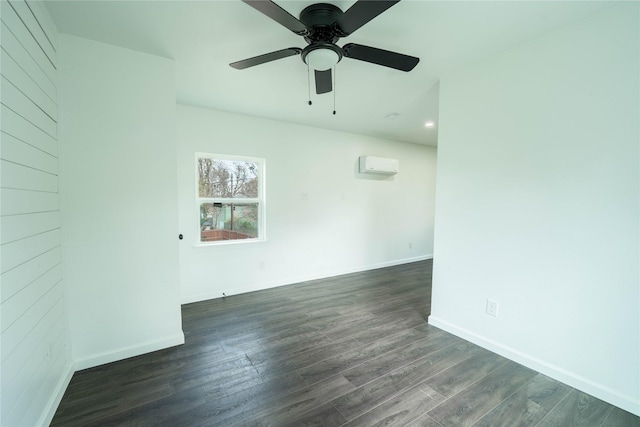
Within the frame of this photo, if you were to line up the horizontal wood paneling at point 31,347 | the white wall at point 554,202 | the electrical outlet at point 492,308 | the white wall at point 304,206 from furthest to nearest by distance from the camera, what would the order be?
the white wall at point 304,206, the electrical outlet at point 492,308, the white wall at point 554,202, the horizontal wood paneling at point 31,347

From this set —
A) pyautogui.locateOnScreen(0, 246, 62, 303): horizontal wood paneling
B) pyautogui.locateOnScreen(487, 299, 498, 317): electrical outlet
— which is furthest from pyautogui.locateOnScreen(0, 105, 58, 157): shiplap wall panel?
pyautogui.locateOnScreen(487, 299, 498, 317): electrical outlet

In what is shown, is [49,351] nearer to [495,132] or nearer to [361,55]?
[361,55]

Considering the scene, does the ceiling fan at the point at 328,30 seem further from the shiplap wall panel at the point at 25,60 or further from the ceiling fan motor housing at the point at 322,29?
the shiplap wall panel at the point at 25,60

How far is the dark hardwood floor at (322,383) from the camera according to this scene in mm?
1587

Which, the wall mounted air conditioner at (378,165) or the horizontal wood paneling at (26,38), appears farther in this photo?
the wall mounted air conditioner at (378,165)

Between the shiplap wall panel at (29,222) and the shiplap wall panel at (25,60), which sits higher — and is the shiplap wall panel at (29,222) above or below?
below

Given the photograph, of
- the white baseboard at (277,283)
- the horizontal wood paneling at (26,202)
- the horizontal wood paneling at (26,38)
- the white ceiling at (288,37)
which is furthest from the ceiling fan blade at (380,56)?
the white baseboard at (277,283)

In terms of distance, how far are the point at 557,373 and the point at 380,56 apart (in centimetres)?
257

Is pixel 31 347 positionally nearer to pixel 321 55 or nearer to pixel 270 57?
pixel 270 57

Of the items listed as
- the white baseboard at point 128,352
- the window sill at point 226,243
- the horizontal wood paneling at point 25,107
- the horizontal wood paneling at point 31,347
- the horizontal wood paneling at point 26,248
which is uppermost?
the horizontal wood paneling at point 25,107

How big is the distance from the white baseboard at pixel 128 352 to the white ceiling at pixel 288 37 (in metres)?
2.43

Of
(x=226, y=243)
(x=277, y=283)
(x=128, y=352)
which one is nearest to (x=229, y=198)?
(x=226, y=243)

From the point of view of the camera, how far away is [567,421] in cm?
157

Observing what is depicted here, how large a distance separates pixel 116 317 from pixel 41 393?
0.66m
